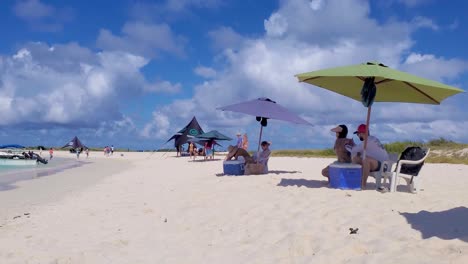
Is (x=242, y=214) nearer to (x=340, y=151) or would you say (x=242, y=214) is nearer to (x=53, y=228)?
(x=53, y=228)

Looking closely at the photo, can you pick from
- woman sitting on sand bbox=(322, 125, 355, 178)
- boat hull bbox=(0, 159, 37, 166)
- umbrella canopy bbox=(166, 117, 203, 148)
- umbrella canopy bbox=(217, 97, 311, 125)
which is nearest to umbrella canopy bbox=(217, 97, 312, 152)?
umbrella canopy bbox=(217, 97, 311, 125)

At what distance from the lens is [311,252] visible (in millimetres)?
3674

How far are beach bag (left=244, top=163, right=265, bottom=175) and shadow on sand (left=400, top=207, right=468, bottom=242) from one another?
18.1 ft

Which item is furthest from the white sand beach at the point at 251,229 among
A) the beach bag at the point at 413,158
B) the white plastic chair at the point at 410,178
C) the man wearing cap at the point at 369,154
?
the man wearing cap at the point at 369,154

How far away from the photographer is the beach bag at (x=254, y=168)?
1003cm

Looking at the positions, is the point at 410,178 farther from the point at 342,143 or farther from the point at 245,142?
the point at 245,142

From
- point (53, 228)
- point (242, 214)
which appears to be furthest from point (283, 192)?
point (53, 228)

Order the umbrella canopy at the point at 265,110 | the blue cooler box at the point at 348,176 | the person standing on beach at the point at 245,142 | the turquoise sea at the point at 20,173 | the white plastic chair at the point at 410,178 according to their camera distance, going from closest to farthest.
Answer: the white plastic chair at the point at 410,178, the blue cooler box at the point at 348,176, the umbrella canopy at the point at 265,110, the person standing on beach at the point at 245,142, the turquoise sea at the point at 20,173

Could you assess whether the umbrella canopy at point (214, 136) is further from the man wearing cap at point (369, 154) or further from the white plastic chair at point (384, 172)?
the white plastic chair at point (384, 172)

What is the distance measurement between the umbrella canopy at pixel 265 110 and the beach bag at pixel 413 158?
10.6 feet

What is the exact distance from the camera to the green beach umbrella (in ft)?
21.1

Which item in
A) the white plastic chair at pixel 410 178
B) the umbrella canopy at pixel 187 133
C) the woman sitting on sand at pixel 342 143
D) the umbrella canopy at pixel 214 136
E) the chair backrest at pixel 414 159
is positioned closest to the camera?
the white plastic chair at pixel 410 178

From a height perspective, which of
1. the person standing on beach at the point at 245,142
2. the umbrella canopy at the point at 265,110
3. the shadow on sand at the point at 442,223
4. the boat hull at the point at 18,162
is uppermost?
the umbrella canopy at the point at 265,110

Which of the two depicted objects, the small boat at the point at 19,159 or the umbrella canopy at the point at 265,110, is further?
the small boat at the point at 19,159
